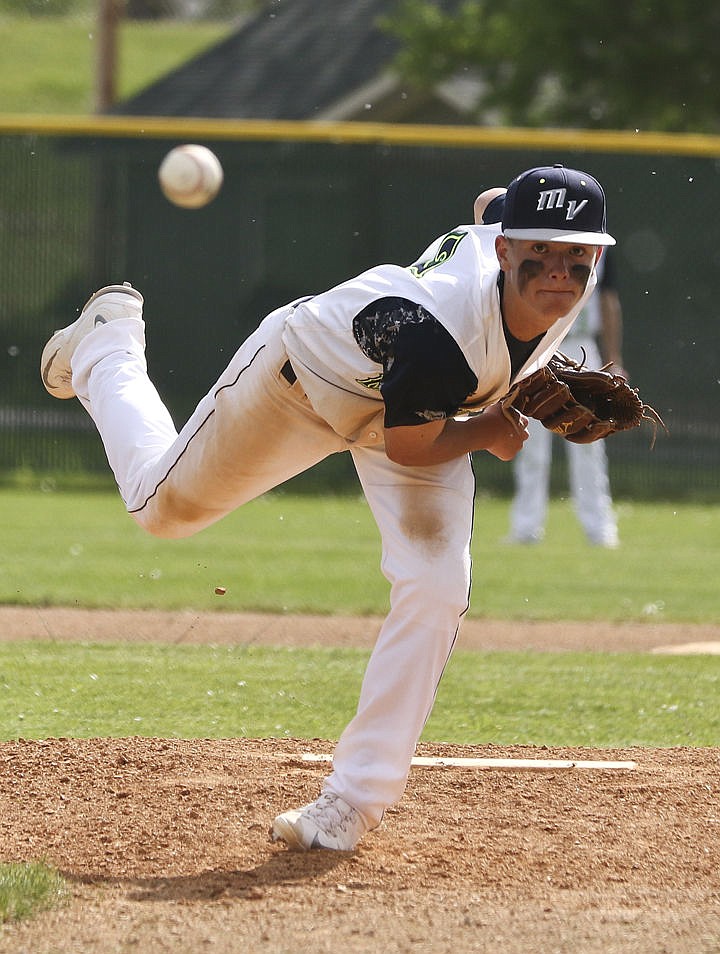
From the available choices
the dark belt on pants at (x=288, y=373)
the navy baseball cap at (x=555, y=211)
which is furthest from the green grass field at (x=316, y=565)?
the navy baseball cap at (x=555, y=211)

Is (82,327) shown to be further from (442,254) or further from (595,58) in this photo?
(595,58)

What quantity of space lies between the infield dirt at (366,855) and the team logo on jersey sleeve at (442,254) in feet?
4.93

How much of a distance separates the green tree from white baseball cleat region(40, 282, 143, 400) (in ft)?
44.0

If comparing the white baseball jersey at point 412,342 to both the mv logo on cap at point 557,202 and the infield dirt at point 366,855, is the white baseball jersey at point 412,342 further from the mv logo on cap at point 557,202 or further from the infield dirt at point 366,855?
the infield dirt at point 366,855

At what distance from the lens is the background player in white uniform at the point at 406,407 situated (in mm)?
3533

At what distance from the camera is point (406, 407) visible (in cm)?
350

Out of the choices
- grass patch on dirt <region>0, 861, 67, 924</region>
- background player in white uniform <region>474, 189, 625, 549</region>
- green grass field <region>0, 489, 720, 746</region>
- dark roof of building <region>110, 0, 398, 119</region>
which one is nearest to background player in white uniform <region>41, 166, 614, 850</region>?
grass patch on dirt <region>0, 861, 67, 924</region>

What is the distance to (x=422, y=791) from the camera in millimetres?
4438

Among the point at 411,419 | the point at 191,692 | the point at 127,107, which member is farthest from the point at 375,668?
the point at 127,107

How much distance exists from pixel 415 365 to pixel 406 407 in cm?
11

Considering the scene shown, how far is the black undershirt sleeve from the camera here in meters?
3.46

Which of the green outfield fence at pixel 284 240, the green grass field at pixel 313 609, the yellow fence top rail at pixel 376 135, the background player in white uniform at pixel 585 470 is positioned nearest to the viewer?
the green grass field at pixel 313 609

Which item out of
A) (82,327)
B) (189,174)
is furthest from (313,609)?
(189,174)

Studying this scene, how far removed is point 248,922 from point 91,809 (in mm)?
1094
